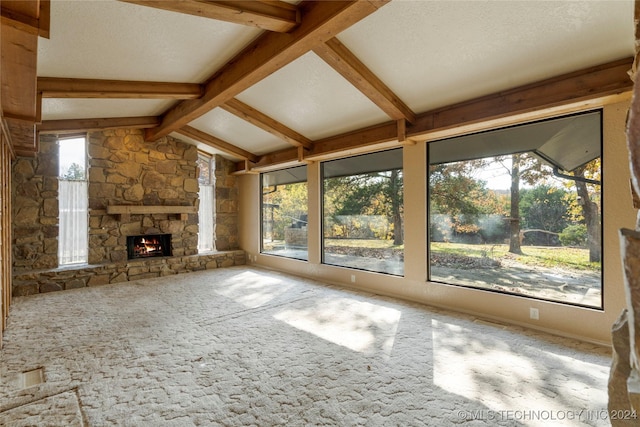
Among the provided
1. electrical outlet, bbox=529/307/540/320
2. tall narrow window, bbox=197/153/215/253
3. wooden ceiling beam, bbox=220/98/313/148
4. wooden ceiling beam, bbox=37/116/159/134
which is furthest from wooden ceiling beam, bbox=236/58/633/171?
tall narrow window, bbox=197/153/215/253

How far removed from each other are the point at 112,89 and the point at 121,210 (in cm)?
299

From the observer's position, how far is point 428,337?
122 inches

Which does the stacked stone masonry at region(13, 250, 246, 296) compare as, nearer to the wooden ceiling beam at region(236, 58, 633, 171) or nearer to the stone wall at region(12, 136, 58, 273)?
the stone wall at region(12, 136, 58, 273)

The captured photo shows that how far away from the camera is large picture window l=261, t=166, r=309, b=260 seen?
6328 millimetres

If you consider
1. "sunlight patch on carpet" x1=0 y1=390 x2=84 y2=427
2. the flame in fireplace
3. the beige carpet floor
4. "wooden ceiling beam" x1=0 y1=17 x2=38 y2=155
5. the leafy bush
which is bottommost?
"sunlight patch on carpet" x1=0 y1=390 x2=84 y2=427

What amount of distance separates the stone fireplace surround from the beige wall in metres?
1.91

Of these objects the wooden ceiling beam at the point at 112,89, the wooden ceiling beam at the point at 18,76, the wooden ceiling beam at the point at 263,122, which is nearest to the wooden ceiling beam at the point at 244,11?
the wooden ceiling beam at the point at 18,76

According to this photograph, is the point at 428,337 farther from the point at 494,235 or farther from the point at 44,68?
the point at 44,68

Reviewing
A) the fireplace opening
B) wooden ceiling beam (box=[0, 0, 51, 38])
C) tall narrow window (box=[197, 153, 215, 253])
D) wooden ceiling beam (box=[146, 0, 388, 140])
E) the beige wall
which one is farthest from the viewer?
tall narrow window (box=[197, 153, 215, 253])

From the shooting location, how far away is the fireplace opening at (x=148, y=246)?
627 centimetres

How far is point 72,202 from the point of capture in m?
5.60

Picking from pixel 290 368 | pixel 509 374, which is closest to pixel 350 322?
pixel 290 368

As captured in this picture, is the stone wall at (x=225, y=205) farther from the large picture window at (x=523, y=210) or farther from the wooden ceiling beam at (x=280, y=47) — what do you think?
the large picture window at (x=523, y=210)

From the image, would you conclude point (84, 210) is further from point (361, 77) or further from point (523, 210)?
point (523, 210)
